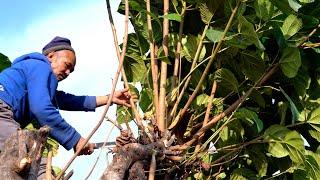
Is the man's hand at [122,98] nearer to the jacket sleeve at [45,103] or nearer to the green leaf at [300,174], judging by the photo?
the jacket sleeve at [45,103]

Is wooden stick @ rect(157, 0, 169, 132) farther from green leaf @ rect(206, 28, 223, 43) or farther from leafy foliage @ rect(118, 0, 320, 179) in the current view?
green leaf @ rect(206, 28, 223, 43)

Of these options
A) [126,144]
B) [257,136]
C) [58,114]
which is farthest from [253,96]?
[58,114]

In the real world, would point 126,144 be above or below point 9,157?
below

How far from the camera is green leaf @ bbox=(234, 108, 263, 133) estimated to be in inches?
106

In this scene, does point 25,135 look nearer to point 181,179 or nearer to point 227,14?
point 181,179

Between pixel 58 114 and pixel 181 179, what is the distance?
2.02 ft

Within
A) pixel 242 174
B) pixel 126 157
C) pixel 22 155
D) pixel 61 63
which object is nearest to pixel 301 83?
pixel 242 174

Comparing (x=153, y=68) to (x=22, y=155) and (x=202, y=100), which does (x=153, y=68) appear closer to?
(x=202, y=100)

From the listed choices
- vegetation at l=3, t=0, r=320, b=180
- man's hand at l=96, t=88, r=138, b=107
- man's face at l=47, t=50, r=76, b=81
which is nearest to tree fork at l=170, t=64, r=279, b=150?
vegetation at l=3, t=0, r=320, b=180

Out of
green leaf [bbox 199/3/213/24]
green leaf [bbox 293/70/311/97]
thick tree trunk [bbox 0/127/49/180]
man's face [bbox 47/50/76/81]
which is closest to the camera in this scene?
thick tree trunk [bbox 0/127/49/180]

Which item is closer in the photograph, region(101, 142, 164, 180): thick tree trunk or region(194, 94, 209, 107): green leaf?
region(101, 142, 164, 180): thick tree trunk

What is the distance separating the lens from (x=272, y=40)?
3006 mm

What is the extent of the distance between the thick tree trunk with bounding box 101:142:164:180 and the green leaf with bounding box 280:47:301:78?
687 millimetres

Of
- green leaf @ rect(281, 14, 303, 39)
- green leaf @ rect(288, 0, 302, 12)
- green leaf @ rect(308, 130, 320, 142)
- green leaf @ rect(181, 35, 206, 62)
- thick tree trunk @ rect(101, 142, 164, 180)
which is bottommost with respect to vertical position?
green leaf @ rect(308, 130, 320, 142)
